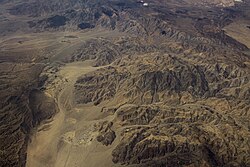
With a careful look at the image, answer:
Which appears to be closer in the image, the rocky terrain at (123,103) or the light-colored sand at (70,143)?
the light-colored sand at (70,143)

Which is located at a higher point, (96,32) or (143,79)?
(143,79)

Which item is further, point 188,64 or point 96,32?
point 96,32

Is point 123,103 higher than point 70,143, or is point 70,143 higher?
point 70,143

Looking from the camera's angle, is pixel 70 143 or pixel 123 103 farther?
pixel 123 103

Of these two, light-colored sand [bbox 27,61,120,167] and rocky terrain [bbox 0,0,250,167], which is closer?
light-colored sand [bbox 27,61,120,167]

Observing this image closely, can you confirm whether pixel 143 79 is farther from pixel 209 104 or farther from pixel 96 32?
pixel 96 32

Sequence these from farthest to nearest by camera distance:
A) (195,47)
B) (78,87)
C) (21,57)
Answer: (195,47) → (21,57) → (78,87)

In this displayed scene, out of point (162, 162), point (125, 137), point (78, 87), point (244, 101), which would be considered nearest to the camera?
point (162, 162)

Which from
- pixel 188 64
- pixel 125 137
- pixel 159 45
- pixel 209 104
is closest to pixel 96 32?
pixel 159 45
